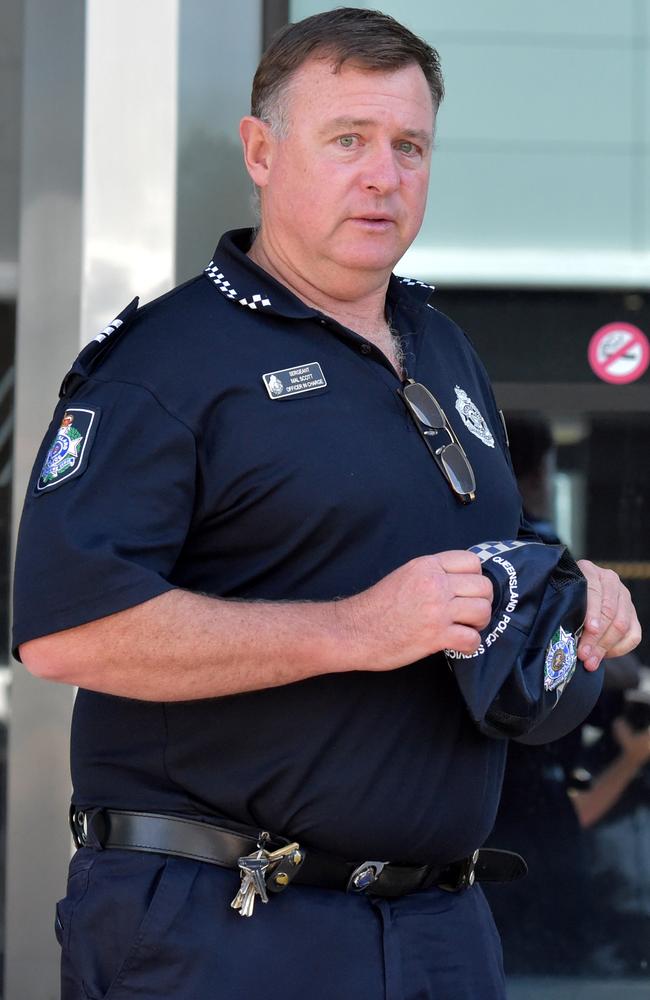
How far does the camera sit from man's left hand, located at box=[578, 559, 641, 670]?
1836mm

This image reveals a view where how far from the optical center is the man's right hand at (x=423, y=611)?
5.18 feet

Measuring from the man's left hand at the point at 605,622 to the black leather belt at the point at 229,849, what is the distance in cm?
37

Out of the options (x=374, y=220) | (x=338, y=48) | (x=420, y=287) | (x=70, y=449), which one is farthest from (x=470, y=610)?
(x=338, y=48)

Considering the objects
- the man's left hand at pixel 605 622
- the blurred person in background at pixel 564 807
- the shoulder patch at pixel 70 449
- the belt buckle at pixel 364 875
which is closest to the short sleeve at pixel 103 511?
the shoulder patch at pixel 70 449

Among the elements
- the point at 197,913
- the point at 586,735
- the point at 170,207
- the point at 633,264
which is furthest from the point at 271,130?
the point at 586,735

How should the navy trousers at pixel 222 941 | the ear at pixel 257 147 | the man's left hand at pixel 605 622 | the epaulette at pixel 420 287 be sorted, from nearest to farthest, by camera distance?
the navy trousers at pixel 222 941 < the man's left hand at pixel 605 622 < the ear at pixel 257 147 < the epaulette at pixel 420 287

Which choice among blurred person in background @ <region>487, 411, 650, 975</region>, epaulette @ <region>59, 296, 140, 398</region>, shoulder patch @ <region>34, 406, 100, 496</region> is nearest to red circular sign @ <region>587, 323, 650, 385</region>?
blurred person in background @ <region>487, 411, 650, 975</region>

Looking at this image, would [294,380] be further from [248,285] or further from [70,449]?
[70,449]

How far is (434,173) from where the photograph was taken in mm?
3021

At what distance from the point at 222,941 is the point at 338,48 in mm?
1225

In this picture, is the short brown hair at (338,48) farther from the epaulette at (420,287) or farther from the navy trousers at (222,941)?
the navy trousers at (222,941)

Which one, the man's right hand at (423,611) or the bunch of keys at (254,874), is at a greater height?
the man's right hand at (423,611)

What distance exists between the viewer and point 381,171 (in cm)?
190

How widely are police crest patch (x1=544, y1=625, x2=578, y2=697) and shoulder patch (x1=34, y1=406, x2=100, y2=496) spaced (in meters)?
0.63
